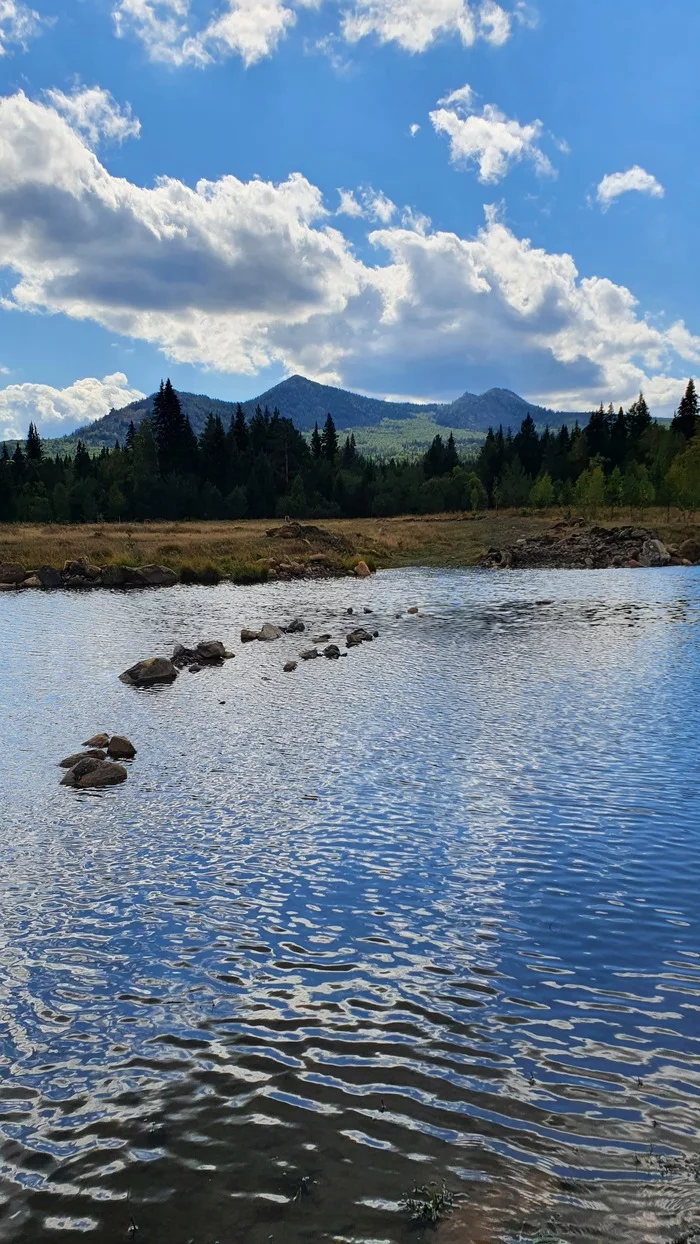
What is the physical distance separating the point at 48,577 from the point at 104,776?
50.0m

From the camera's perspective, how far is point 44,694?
2467 centimetres

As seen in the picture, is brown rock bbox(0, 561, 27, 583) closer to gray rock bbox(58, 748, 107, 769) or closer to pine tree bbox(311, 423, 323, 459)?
gray rock bbox(58, 748, 107, 769)

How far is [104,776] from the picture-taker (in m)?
16.3

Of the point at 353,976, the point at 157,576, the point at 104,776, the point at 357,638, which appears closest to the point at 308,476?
the point at 157,576

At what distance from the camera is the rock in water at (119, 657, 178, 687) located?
26.6 m

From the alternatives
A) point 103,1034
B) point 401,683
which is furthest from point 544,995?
point 401,683

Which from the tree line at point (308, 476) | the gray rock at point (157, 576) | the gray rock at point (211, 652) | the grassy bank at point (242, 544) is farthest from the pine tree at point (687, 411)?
the gray rock at point (211, 652)

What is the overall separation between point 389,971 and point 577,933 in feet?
8.34

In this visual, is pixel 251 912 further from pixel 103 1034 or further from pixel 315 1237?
pixel 315 1237

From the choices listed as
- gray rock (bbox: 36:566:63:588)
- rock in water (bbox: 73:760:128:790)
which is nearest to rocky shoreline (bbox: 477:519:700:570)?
gray rock (bbox: 36:566:63:588)

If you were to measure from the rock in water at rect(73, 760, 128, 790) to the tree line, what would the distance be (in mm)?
106532

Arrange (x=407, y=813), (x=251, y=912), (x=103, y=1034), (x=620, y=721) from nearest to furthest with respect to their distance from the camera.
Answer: (x=103, y=1034) → (x=251, y=912) → (x=407, y=813) → (x=620, y=721)

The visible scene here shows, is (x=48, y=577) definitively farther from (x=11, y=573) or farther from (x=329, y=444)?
(x=329, y=444)

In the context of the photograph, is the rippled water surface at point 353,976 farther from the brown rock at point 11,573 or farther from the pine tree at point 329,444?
the pine tree at point 329,444
